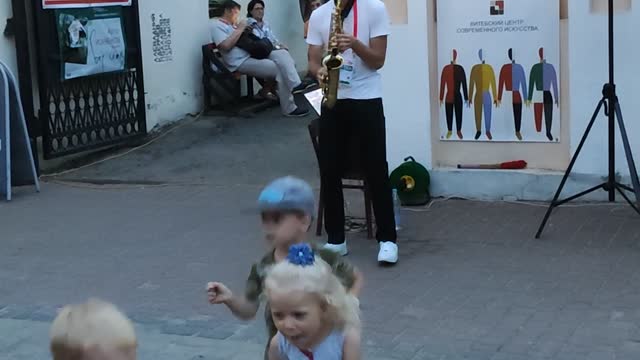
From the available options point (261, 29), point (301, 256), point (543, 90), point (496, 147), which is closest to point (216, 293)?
point (301, 256)

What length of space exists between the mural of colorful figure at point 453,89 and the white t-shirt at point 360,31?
179cm

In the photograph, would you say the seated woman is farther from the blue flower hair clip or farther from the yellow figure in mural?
the blue flower hair clip

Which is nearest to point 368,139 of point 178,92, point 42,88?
point 42,88

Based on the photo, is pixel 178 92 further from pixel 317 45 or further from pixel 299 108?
pixel 317 45

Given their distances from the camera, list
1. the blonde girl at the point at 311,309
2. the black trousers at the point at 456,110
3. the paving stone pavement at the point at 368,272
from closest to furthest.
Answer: the blonde girl at the point at 311,309, the paving stone pavement at the point at 368,272, the black trousers at the point at 456,110

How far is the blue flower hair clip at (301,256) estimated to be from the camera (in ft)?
11.2

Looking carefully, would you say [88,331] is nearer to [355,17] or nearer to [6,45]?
[355,17]

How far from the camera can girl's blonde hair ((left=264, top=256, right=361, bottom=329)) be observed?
3346 millimetres

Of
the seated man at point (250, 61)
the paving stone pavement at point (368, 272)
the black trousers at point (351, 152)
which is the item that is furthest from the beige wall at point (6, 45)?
the black trousers at point (351, 152)

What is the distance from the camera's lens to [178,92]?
1278 cm

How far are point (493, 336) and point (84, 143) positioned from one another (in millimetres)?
6244

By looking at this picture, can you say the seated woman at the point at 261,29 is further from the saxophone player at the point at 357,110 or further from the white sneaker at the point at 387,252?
the white sneaker at the point at 387,252

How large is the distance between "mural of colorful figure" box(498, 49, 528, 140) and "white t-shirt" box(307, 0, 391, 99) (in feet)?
6.00

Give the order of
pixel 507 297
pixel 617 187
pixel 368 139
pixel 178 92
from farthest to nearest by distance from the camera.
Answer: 1. pixel 178 92
2. pixel 617 187
3. pixel 368 139
4. pixel 507 297
